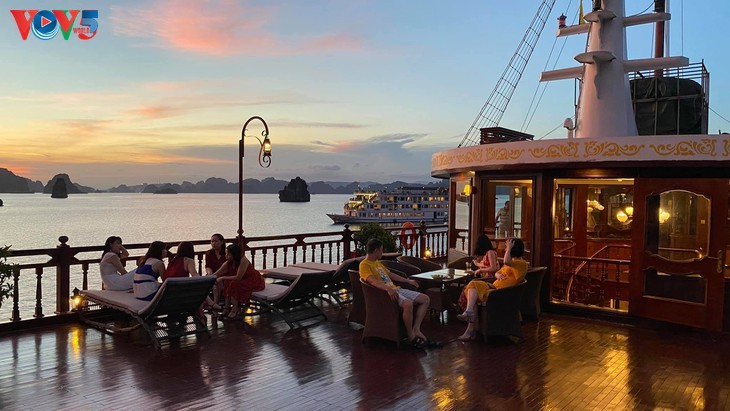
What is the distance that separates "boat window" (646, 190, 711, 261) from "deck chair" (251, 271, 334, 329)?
455cm

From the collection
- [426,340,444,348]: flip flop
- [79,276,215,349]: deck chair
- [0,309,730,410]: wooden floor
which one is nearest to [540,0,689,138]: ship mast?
[0,309,730,410]: wooden floor

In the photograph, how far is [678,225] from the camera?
7.12 meters

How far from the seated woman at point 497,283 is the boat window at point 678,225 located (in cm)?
232

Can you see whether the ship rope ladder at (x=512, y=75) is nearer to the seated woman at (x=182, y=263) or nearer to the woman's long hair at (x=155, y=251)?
the seated woman at (x=182, y=263)

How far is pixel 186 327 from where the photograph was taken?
644 cm

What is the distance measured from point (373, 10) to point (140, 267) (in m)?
10.8

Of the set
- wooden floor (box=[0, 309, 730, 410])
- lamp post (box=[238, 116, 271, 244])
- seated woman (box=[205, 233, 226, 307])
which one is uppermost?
lamp post (box=[238, 116, 271, 244])

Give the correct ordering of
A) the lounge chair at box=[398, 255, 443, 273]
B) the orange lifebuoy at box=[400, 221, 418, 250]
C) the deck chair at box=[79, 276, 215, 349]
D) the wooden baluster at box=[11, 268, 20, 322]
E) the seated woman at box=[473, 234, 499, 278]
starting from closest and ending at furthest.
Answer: the deck chair at box=[79, 276, 215, 349] → the wooden baluster at box=[11, 268, 20, 322] → the seated woman at box=[473, 234, 499, 278] → the lounge chair at box=[398, 255, 443, 273] → the orange lifebuoy at box=[400, 221, 418, 250]

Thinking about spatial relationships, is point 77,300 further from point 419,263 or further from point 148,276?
point 419,263

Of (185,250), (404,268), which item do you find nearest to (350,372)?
(185,250)

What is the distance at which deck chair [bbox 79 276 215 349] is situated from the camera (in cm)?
571

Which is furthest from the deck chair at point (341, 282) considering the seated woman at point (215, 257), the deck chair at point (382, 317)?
the deck chair at point (382, 317)

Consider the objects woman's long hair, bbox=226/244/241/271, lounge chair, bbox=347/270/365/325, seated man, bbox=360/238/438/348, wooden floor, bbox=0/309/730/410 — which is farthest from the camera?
woman's long hair, bbox=226/244/241/271

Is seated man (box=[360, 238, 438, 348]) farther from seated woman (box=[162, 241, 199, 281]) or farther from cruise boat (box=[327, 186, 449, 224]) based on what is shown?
cruise boat (box=[327, 186, 449, 224])
